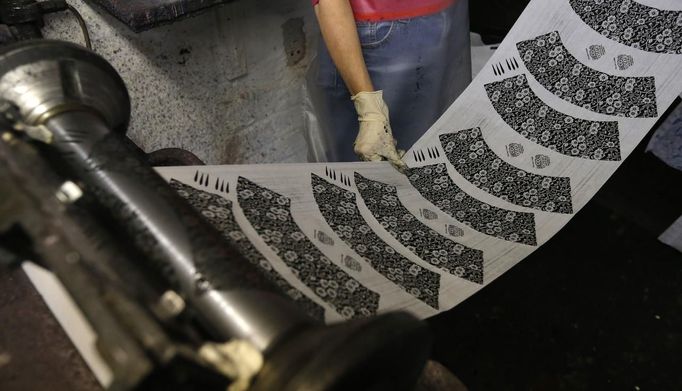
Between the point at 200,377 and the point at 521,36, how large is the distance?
162 cm

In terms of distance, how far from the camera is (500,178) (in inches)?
60.8

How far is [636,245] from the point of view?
207 centimetres

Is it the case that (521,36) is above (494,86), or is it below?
above

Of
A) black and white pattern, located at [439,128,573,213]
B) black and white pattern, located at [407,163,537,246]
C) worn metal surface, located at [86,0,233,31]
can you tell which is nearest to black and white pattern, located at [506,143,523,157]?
black and white pattern, located at [439,128,573,213]

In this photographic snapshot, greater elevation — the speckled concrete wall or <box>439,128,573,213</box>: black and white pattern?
the speckled concrete wall

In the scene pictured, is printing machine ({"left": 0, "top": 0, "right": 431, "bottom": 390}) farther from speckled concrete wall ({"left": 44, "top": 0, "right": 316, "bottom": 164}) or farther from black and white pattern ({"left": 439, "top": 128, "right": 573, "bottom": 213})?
black and white pattern ({"left": 439, "top": 128, "right": 573, "bottom": 213})

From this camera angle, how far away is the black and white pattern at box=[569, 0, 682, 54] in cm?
156

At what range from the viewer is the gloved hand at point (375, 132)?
1507mm

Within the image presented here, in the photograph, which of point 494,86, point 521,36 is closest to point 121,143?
point 494,86

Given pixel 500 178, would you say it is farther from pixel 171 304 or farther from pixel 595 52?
pixel 171 304

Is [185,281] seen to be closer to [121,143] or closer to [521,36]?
[121,143]

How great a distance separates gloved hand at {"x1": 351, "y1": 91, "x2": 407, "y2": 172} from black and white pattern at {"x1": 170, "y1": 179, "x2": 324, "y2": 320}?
573mm

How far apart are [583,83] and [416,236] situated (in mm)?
837

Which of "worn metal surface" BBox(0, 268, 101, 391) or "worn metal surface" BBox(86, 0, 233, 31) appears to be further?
"worn metal surface" BBox(86, 0, 233, 31)
